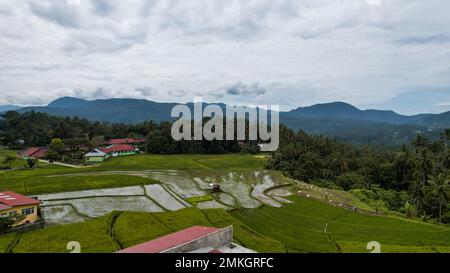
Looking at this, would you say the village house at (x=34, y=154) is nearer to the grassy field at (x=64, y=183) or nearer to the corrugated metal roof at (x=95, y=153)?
the corrugated metal roof at (x=95, y=153)

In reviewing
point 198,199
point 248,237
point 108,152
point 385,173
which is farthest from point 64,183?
point 385,173

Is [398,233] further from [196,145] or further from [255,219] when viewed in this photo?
[196,145]

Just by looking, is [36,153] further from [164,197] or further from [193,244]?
[193,244]

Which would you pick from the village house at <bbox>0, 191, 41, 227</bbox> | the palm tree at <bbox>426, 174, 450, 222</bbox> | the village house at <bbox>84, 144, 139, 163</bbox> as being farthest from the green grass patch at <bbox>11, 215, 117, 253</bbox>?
the village house at <bbox>84, 144, 139, 163</bbox>

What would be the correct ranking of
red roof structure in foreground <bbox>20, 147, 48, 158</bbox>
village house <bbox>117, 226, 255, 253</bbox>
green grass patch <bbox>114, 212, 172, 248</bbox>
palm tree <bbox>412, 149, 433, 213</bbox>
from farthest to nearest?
red roof structure in foreground <bbox>20, 147, 48, 158</bbox> → palm tree <bbox>412, 149, 433, 213</bbox> → green grass patch <bbox>114, 212, 172, 248</bbox> → village house <bbox>117, 226, 255, 253</bbox>

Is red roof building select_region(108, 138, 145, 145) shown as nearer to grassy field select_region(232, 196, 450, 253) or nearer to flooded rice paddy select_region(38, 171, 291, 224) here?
flooded rice paddy select_region(38, 171, 291, 224)

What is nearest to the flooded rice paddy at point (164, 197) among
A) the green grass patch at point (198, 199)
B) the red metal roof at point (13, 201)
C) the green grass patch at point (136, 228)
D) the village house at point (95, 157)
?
the green grass patch at point (198, 199)
